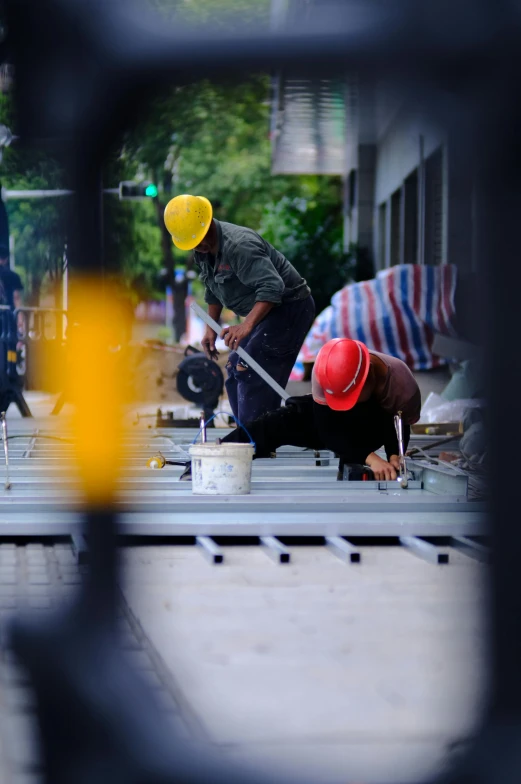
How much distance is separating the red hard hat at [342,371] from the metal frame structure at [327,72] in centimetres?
419

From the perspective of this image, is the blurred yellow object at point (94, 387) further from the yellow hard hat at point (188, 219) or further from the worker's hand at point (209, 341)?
the worker's hand at point (209, 341)

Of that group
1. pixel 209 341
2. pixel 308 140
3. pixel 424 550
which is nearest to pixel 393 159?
pixel 308 140

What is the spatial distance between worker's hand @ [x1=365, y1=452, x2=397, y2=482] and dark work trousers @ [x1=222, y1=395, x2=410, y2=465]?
4 centimetres

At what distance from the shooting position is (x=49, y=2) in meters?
1.43

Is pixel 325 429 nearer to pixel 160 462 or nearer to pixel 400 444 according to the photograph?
pixel 400 444

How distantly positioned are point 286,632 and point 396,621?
0.39 m

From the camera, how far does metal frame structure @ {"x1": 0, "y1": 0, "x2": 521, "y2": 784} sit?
143 cm

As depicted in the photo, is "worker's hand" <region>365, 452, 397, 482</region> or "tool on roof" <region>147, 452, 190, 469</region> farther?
"tool on roof" <region>147, 452, 190, 469</region>

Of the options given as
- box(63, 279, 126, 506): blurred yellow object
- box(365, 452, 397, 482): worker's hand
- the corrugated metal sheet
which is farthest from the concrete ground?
the corrugated metal sheet

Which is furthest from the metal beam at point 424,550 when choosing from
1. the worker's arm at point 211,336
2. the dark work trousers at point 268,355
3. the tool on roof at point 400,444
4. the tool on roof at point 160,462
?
the worker's arm at point 211,336

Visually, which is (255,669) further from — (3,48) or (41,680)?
(3,48)

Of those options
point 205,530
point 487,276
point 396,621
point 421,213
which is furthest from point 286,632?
point 421,213

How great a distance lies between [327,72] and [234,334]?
5411 millimetres

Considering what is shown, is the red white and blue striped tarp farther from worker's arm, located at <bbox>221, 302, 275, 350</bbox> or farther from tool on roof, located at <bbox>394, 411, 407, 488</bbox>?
tool on roof, located at <bbox>394, 411, 407, 488</bbox>
